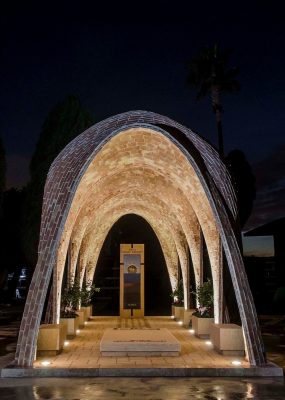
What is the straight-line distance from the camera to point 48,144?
24422mm

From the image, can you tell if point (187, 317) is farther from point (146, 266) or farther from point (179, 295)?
point (146, 266)

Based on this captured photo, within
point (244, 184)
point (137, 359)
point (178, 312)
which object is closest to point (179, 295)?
point (178, 312)

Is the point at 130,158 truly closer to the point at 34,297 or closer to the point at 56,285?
the point at 56,285

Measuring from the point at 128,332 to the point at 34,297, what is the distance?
3919 mm

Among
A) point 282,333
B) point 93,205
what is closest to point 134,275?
point 93,205

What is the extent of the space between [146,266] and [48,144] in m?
8.98

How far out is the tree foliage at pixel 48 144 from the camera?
78.3ft

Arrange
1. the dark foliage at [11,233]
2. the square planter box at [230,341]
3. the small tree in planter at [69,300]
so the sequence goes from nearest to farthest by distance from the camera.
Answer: the square planter box at [230,341], the small tree in planter at [69,300], the dark foliage at [11,233]

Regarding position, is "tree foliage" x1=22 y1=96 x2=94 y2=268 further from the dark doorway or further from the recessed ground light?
the recessed ground light

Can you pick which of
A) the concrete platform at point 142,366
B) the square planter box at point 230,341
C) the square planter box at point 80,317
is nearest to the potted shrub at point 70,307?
the square planter box at point 80,317

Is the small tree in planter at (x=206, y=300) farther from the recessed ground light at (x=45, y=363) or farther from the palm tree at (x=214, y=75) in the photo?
the palm tree at (x=214, y=75)

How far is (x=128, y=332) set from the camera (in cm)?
1284

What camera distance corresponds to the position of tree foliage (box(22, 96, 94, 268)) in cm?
2386

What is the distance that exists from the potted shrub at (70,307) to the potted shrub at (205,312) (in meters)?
3.73
